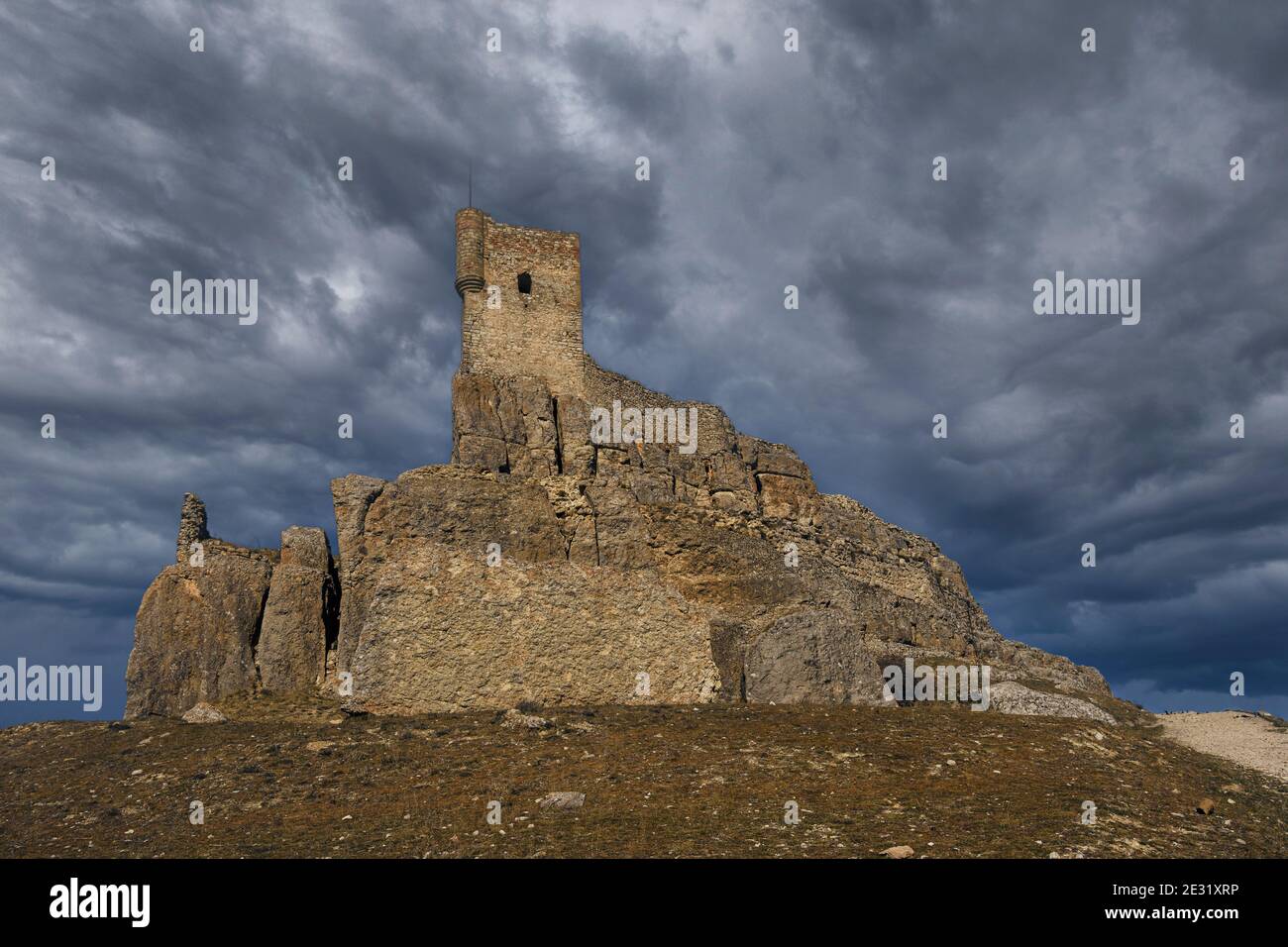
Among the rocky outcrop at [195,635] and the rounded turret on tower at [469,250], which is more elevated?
the rounded turret on tower at [469,250]

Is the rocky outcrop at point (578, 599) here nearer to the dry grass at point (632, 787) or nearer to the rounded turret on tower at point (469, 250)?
the dry grass at point (632, 787)

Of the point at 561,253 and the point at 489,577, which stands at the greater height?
the point at 561,253

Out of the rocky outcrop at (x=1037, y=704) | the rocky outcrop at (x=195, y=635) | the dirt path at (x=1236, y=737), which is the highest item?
the rocky outcrop at (x=195, y=635)

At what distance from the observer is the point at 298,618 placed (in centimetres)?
2358

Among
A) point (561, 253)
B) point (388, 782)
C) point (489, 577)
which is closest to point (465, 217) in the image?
point (561, 253)

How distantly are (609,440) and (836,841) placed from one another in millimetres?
22791

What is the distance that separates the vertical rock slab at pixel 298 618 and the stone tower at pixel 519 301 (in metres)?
14.8

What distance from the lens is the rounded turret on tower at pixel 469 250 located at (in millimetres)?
39344

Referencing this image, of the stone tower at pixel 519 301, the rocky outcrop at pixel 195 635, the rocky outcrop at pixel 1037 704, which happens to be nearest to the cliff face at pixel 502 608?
the rocky outcrop at pixel 195 635

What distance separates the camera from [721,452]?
38.3 meters

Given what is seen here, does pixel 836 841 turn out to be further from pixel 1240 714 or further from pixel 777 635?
pixel 1240 714

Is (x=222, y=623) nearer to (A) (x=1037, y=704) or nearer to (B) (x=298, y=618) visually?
(B) (x=298, y=618)
